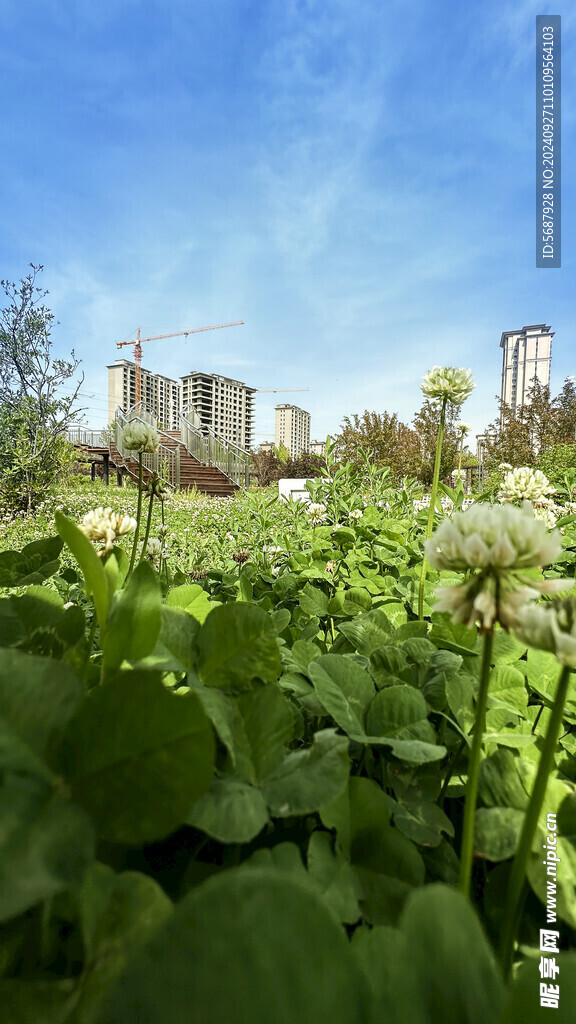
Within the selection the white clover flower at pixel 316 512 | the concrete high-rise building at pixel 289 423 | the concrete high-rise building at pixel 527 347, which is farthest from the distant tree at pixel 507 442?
the concrete high-rise building at pixel 289 423

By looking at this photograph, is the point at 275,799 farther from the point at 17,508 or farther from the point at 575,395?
the point at 575,395

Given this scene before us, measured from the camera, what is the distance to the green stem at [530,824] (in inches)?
7.0

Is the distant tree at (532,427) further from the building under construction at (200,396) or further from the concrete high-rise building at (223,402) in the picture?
the concrete high-rise building at (223,402)

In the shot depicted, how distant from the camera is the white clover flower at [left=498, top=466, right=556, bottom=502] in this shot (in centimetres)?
129

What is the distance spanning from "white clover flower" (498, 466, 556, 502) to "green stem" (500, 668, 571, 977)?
3.90 feet

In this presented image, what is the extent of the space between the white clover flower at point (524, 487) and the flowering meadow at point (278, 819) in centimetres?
100

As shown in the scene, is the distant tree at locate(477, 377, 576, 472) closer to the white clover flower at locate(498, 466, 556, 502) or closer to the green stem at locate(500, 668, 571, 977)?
the white clover flower at locate(498, 466, 556, 502)

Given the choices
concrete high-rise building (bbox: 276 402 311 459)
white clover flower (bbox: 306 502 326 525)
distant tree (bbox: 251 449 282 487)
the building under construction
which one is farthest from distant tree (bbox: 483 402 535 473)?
concrete high-rise building (bbox: 276 402 311 459)

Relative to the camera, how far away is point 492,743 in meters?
0.32

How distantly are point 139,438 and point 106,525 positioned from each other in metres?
0.30

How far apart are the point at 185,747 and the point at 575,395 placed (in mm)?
13258

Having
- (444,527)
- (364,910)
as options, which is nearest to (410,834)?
(364,910)

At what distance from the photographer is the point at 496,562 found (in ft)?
0.72

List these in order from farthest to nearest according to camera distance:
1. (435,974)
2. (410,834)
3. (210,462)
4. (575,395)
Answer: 1. (210,462)
2. (575,395)
3. (410,834)
4. (435,974)
